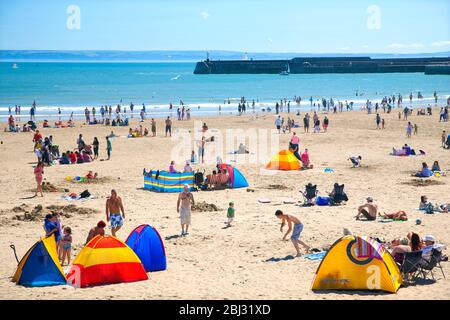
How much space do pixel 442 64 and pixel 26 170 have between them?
350ft

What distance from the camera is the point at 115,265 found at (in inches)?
446

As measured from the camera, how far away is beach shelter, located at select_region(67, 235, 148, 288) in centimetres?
1119

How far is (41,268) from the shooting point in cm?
1133

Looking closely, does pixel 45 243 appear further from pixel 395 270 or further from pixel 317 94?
pixel 317 94

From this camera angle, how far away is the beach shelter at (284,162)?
23.0 meters

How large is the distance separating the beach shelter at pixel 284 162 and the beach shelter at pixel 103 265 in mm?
12023

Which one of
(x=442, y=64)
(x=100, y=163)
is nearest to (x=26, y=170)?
(x=100, y=163)

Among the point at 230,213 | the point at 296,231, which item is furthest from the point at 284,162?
the point at 296,231

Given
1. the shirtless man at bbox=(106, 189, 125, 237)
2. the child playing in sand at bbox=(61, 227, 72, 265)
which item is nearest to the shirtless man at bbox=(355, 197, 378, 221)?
the shirtless man at bbox=(106, 189, 125, 237)

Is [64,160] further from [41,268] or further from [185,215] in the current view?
[41,268]

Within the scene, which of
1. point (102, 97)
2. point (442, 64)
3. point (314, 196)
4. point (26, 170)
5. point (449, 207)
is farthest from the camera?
point (442, 64)

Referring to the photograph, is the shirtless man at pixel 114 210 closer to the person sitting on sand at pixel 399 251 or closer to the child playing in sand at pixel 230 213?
the child playing in sand at pixel 230 213

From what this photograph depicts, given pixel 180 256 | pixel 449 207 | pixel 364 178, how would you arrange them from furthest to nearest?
pixel 364 178 < pixel 449 207 < pixel 180 256

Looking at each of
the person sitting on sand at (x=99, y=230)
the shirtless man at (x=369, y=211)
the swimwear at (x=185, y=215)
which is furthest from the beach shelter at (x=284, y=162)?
the person sitting on sand at (x=99, y=230)
